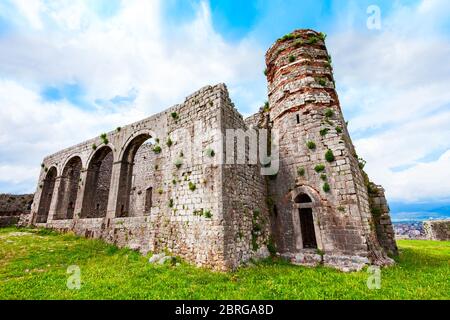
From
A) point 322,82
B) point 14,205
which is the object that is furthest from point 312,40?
point 14,205

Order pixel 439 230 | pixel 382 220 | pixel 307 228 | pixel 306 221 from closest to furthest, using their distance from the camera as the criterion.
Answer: pixel 307 228, pixel 306 221, pixel 382 220, pixel 439 230

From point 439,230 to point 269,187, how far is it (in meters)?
19.0

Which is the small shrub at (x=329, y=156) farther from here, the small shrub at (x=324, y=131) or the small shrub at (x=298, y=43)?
the small shrub at (x=298, y=43)

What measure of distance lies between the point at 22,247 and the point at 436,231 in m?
28.7

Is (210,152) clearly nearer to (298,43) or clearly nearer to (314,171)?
(314,171)

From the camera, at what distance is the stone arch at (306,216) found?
8711mm

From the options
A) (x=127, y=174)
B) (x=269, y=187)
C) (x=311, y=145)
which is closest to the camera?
(x=311, y=145)

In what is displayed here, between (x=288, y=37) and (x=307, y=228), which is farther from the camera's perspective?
(x=288, y=37)

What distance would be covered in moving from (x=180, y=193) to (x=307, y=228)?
5.58 metres

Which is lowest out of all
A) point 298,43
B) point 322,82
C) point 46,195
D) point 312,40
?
point 46,195

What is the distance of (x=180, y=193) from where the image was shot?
346 inches

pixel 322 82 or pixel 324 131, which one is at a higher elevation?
pixel 322 82
